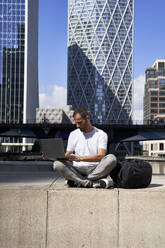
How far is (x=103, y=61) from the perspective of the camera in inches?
5236

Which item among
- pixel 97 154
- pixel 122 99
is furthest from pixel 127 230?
pixel 122 99

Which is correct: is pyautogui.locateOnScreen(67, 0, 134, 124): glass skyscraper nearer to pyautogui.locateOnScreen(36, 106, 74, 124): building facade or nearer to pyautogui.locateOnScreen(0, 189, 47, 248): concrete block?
pyautogui.locateOnScreen(36, 106, 74, 124): building facade

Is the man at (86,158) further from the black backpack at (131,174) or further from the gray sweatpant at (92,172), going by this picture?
the black backpack at (131,174)

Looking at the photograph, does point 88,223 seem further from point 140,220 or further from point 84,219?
point 140,220

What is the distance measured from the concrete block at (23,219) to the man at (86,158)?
54cm

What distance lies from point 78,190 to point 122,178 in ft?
2.44

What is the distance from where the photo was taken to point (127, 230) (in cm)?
426

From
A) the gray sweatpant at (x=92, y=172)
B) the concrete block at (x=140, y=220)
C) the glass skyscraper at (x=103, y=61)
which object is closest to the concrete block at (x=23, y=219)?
the gray sweatpant at (x=92, y=172)

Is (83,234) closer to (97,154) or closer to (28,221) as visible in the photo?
(28,221)

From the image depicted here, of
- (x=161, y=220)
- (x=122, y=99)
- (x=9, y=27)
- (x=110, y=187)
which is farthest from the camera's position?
(x=122, y=99)

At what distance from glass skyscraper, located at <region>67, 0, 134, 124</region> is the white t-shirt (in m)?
125

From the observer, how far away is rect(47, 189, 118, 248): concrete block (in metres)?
4.27

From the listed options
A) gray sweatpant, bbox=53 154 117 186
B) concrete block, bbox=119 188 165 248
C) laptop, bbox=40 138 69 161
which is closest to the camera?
concrete block, bbox=119 188 165 248

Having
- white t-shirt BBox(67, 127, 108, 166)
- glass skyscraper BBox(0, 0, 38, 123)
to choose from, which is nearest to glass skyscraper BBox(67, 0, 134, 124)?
glass skyscraper BBox(0, 0, 38, 123)
